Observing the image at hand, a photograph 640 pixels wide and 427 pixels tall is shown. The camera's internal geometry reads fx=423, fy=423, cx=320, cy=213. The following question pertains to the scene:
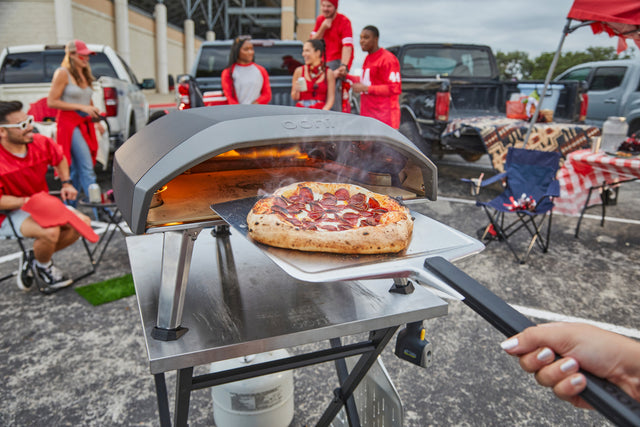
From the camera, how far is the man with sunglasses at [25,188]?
3.47m

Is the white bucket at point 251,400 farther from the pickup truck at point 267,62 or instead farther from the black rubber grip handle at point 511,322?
the pickup truck at point 267,62

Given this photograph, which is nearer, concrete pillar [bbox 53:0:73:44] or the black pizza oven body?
the black pizza oven body

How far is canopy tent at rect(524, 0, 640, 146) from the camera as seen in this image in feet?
16.3

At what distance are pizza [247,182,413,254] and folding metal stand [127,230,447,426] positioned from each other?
0.31 m

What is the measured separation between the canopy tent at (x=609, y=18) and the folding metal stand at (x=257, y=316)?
17.4ft

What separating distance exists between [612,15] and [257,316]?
5839 mm

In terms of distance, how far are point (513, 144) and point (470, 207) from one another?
1.28m

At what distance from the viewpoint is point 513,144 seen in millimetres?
6547

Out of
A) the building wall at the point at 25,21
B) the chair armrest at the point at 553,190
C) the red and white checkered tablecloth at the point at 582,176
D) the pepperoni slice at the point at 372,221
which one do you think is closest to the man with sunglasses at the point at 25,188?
the pepperoni slice at the point at 372,221

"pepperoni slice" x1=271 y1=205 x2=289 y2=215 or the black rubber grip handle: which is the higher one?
"pepperoni slice" x1=271 y1=205 x2=289 y2=215

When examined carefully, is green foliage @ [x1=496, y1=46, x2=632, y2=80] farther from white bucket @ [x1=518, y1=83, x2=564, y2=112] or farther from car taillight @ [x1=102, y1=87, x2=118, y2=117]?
car taillight @ [x1=102, y1=87, x2=118, y2=117]

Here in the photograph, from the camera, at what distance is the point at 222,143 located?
1.25 meters

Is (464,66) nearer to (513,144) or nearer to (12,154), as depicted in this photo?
(513,144)

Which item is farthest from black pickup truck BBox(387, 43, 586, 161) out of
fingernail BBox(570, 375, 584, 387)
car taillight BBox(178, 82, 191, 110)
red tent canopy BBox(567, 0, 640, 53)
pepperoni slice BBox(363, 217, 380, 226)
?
fingernail BBox(570, 375, 584, 387)
